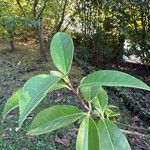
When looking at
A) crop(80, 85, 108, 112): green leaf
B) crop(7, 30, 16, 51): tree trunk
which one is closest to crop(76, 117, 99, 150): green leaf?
crop(80, 85, 108, 112): green leaf

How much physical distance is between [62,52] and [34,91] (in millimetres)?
187

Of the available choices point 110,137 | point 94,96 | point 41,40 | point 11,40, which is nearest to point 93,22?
point 41,40

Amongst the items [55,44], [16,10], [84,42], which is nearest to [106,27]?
[84,42]

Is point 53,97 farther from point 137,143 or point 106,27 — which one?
point 106,27

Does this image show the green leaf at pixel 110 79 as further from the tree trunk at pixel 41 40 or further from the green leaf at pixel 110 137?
the tree trunk at pixel 41 40

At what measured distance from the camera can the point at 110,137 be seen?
0.83 metres

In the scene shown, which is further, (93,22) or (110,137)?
(93,22)

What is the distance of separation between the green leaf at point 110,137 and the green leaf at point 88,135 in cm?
1

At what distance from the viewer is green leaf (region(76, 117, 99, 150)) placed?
2.70ft

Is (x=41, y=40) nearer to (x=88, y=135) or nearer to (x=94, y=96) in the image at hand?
(x=94, y=96)

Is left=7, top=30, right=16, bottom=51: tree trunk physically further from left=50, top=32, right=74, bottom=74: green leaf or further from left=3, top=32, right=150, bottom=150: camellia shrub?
left=3, top=32, right=150, bottom=150: camellia shrub

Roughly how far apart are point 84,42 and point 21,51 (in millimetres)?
969

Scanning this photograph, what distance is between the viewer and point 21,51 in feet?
19.8

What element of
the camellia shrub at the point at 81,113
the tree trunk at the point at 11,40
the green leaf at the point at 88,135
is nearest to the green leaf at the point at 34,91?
the camellia shrub at the point at 81,113
